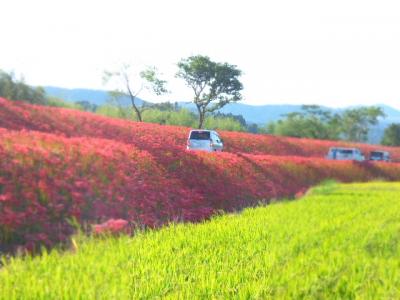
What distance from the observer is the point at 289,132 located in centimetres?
5709

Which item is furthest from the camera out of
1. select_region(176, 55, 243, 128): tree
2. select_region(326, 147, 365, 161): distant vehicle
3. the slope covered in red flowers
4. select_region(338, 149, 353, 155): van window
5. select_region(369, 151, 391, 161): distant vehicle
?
select_region(369, 151, 391, 161): distant vehicle

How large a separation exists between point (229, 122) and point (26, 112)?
1102 centimetres

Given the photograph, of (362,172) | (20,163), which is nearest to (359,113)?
A: (362,172)

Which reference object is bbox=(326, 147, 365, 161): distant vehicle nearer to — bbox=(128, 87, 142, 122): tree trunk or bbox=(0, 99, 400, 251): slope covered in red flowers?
bbox=(0, 99, 400, 251): slope covered in red flowers

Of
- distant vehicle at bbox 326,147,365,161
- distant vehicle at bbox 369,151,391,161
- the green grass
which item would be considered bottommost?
distant vehicle at bbox 369,151,391,161

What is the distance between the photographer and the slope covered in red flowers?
857cm

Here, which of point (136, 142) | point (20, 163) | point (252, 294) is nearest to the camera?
point (252, 294)

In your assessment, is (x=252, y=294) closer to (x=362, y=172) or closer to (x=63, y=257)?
(x=63, y=257)

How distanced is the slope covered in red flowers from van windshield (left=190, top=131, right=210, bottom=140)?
0.78m

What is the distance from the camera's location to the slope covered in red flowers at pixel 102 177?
8574 mm

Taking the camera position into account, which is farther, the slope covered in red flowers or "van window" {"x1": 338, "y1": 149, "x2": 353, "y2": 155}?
"van window" {"x1": 338, "y1": 149, "x2": 353, "y2": 155}

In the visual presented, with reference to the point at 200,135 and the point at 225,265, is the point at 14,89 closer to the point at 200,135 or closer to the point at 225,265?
the point at 200,135

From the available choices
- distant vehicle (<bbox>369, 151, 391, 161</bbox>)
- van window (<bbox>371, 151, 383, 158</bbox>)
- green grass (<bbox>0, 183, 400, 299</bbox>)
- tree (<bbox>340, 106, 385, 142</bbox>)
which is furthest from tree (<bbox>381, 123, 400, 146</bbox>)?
green grass (<bbox>0, 183, 400, 299</bbox>)

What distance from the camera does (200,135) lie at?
23.1m
